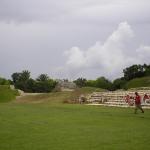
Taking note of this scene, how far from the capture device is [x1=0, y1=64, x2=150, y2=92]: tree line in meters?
106

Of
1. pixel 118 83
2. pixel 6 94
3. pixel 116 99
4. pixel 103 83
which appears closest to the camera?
pixel 116 99

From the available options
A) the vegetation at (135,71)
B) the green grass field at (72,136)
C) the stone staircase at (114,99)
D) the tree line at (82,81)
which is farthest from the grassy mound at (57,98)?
the green grass field at (72,136)

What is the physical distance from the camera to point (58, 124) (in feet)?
84.5

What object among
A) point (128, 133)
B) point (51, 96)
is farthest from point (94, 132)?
point (51, 96)

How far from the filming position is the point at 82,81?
144m

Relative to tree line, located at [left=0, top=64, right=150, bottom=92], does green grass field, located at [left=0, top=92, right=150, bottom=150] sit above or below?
below

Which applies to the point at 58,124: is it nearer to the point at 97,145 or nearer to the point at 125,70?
the point at 97,145

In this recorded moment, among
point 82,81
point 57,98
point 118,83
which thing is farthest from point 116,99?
point 82,81

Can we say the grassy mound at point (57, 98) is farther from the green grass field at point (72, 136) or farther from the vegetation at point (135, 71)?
the green grass field at point (72, 136)

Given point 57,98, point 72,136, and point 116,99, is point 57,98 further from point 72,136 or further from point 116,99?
point 72,136

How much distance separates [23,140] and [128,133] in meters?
5.33

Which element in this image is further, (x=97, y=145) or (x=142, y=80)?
(x=142, y=80)

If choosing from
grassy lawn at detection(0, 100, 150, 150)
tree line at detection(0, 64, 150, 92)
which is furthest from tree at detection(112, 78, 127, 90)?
grassy lawn at detection(0, 100, 150, 150)

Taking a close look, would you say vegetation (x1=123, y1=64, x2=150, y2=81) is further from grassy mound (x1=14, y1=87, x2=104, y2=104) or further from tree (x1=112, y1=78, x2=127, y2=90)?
grassy mound (x1=14, y1=87, x2=104, y2=104)
